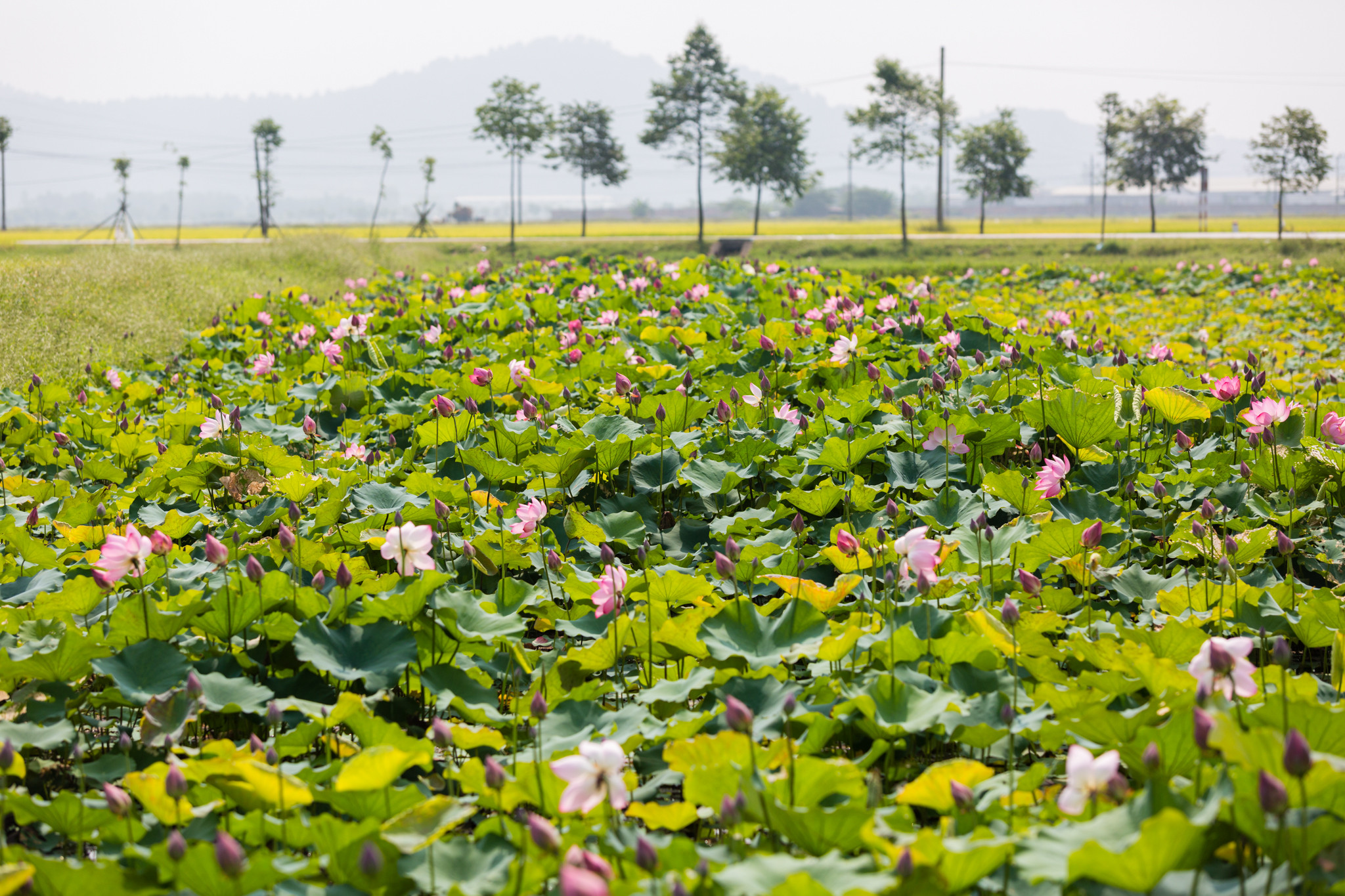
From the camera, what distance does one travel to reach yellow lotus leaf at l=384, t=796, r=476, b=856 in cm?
156

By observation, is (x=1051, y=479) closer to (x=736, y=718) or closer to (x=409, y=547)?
(x=736, y=718)

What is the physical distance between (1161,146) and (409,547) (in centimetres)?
5312

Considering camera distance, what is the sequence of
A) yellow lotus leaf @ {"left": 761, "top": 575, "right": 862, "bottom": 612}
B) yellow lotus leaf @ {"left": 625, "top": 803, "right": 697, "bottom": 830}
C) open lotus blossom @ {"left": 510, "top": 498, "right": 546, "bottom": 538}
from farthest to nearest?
open lotus blossom @ {"left": 510, "top": 498, "right": 546, "bottom": 538}
yellow lotus leaf @ {"left": 761, "top": 575, "right": 862, "bottom": 612}
yellow lotus leaf @ {"left": 625, "top": 803, "right": 697, "bottom": 830}

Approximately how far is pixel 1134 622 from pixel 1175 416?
1.42m

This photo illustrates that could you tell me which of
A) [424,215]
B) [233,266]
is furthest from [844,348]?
[424,215]

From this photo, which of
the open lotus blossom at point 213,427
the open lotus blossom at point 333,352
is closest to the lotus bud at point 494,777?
the open lotus blossom at point 213,427

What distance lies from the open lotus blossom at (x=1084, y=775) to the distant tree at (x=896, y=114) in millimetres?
41976

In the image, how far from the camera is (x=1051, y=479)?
9.69 feet

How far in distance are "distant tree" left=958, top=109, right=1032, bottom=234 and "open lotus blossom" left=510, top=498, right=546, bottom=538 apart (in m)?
45.1

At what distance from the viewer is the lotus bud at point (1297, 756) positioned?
51.3 inches

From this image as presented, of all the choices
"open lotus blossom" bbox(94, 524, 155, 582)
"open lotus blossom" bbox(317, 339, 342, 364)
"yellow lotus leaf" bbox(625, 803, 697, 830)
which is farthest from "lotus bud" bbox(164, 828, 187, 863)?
"open lotus blossom" bbox(317, 339, 342, 364)

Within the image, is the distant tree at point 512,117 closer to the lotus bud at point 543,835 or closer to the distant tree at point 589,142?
the distant tree at point 589,142

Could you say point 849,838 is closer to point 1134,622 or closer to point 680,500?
point 1134,622

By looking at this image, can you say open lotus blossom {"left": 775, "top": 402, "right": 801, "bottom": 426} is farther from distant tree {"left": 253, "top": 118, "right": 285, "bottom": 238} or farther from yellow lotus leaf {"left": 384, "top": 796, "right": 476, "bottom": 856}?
distant tree {"left": 253, "top": 118, "right": 285, "bottom": 238}
